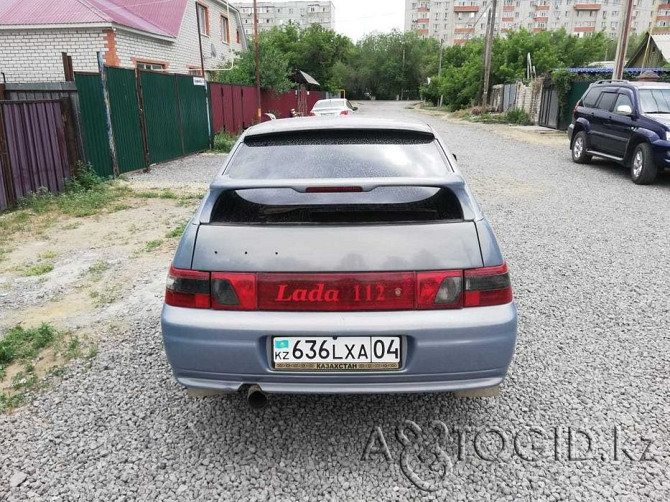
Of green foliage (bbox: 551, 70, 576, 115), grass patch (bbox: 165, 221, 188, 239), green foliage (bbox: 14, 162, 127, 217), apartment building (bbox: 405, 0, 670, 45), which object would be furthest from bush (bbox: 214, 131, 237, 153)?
apartment building (bbox: 405, 0, 670, 45)

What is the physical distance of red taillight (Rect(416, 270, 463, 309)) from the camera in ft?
7.35

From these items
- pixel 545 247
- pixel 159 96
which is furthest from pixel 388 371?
pixel 159 96

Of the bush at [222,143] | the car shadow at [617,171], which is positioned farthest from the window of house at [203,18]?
the car shadow at [617,171]

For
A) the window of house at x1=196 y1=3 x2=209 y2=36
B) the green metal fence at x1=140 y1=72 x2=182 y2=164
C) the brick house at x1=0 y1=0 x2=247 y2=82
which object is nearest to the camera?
the green metal fence at x1=140 y1=72 x2=182 y2=164

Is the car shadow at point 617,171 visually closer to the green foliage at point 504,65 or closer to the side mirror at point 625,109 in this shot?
the side mirror at point 625,109

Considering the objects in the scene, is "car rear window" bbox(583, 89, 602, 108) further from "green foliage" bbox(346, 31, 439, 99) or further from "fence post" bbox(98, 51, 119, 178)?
"green foliage" bbox(346, 31, 439, 99)

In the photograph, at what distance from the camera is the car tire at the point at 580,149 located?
12117mm

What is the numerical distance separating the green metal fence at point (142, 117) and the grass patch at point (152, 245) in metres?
4.30

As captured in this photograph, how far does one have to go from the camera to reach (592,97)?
1203 cm

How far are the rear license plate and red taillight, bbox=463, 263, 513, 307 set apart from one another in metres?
0.38

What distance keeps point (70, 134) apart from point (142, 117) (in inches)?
97.7

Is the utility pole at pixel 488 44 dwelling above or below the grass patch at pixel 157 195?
above

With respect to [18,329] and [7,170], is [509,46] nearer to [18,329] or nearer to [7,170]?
[7,170]

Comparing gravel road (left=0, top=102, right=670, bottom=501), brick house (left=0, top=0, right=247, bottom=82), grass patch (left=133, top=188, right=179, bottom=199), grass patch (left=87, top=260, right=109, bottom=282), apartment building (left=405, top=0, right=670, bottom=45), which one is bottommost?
gravel road (left=0, top=102, right=670, bottom=501)
